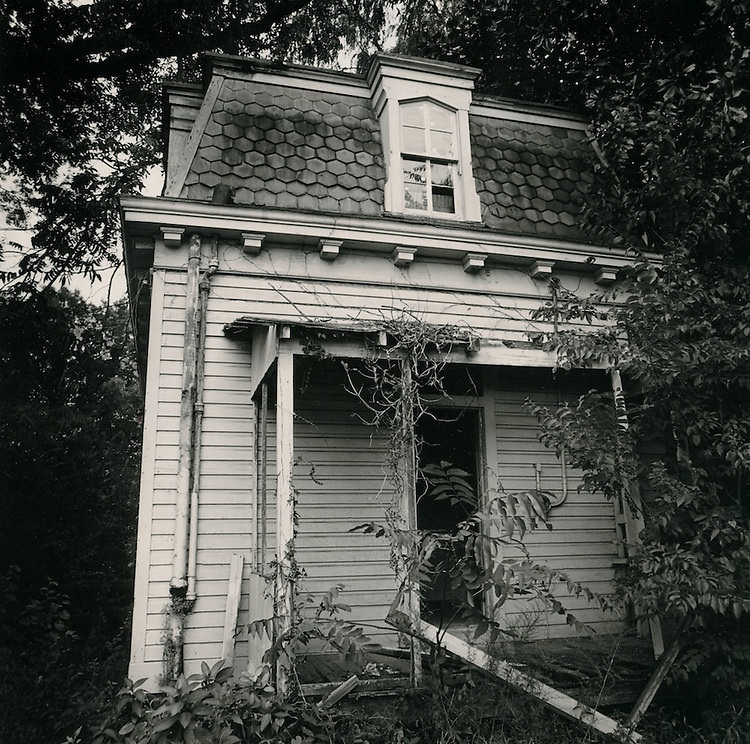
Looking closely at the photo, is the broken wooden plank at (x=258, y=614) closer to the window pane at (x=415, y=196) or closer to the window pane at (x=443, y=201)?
the window pane at (x=415, y=196)

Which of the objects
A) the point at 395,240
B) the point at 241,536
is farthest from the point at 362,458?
the point at 395,240

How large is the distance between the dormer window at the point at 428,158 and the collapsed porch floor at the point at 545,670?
476 cm

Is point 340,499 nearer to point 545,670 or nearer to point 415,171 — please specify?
point 545,670

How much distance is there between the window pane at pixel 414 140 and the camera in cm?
773

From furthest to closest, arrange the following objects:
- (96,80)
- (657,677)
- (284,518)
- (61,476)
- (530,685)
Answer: (61,476) → (96,80) → (657,677) → (284,518) → (530,685)

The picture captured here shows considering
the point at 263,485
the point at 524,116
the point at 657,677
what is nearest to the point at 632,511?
the point at 657,677

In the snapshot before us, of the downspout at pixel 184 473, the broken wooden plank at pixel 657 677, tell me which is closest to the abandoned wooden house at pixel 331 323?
the downspout at pixel 184 473

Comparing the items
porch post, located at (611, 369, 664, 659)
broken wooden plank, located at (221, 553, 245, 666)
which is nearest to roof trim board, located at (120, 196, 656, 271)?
porch post, located at (611, 369, 664, 659)

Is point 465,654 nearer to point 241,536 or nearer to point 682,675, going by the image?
point 682,675

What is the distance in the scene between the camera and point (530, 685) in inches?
189

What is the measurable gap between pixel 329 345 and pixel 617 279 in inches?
155

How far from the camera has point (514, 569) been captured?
4.32 metres

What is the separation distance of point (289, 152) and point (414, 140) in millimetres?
1525

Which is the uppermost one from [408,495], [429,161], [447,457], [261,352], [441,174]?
[429,161]
